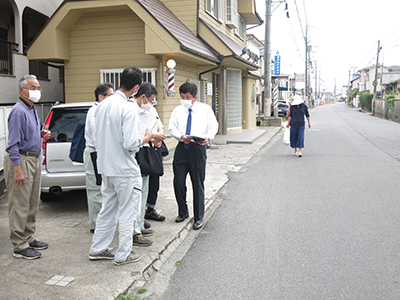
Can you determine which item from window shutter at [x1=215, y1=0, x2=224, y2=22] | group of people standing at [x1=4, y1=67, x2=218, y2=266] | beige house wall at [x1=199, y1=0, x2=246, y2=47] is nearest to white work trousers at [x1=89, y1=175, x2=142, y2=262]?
group of people standing at [x1=4, y1=67, x2=218, y2=266]

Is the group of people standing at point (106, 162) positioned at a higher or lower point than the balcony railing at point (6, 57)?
lower

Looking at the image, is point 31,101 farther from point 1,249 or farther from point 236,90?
point 236,90

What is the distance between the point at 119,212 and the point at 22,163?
1.26 m

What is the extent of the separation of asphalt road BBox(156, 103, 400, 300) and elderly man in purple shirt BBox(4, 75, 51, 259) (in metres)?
1.82

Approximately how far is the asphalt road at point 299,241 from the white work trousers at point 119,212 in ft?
2.12

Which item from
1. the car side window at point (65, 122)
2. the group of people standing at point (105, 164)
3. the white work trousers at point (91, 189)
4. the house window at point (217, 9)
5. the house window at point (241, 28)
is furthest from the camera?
the house window at point (241, 28)

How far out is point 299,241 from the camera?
5152mm

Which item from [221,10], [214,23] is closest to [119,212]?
[214,23]

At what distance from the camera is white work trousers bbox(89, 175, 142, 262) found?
420cm

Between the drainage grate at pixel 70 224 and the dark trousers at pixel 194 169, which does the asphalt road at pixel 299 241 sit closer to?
the dark trousers at pixel 194 169

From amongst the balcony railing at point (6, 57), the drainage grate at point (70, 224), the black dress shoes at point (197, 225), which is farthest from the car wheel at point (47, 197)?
the balcony railing at point (6, 57)

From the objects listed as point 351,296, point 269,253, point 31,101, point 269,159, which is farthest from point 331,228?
point 269,159

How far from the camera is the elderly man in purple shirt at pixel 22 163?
14.5 feet

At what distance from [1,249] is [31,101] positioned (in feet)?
5.86
